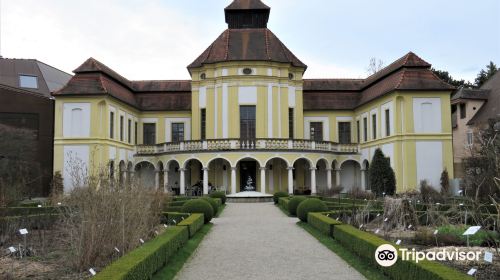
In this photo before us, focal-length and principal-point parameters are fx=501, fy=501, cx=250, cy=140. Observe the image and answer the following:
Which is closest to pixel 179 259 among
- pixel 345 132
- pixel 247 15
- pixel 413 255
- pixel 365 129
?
pixel 413 255

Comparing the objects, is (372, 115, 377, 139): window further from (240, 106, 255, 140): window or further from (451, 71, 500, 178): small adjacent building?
(240, 106, 255, 140): window

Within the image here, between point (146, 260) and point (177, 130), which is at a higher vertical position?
point (177, 130)

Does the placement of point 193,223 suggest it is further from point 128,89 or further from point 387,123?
point 128,89

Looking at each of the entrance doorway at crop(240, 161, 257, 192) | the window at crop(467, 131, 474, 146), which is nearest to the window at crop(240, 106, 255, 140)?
the entrance doorway at crop(240, 161, 257, 192)

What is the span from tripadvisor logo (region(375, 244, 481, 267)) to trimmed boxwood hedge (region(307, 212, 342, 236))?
13.1 feet

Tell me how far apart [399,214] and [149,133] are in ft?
99.1

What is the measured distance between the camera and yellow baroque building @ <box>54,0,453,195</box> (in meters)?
33.0

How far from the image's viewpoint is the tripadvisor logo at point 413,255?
8822mm

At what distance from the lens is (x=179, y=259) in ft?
37.6

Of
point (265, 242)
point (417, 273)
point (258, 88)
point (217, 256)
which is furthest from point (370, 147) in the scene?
point (417, 273)

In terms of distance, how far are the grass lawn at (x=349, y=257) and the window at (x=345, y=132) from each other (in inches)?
1006

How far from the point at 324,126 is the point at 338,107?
1933mm

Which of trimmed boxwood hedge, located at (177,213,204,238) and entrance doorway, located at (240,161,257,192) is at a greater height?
entrance doorway, located at (240,161,257,192)

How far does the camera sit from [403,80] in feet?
108
